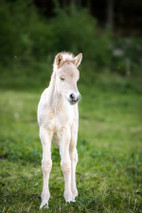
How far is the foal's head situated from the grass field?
161 centimetres

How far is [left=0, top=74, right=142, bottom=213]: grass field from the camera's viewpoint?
4898mm

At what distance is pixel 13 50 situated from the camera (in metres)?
22.0

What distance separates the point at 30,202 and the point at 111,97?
15008 millimetres

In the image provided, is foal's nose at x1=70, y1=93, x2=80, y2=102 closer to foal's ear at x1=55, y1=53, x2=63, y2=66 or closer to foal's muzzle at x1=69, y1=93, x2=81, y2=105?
foal's muzzle at x1=69, y1=93, x2=81, y2=105

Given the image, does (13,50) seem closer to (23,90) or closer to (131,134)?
(23,90)

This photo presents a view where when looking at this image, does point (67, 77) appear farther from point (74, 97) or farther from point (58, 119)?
point (58, 119)

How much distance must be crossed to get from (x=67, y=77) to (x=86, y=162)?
364cm

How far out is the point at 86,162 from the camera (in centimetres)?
767

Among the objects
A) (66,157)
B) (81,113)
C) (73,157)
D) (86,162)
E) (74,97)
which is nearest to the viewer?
(74,97)

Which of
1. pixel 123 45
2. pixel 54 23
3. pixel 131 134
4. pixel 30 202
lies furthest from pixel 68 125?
pixel 123 45

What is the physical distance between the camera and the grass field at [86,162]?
4898 mm

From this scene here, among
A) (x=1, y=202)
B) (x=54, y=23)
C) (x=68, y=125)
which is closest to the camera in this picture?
(x=1, y=202)

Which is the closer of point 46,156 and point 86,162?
point 46,156

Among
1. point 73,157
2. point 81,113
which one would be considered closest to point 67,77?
point 73,157
